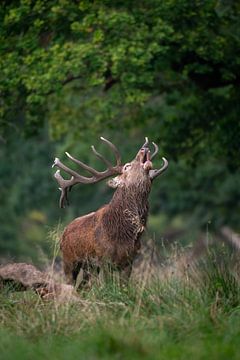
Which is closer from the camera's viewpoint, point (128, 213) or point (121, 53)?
point (128, 213)

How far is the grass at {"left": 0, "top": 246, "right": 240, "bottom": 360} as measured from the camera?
8930 millimetres

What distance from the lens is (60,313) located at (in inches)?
401

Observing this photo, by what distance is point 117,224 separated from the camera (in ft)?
44.8

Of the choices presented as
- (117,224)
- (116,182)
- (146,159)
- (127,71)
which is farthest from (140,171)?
(127,71)

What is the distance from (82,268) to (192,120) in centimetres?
741

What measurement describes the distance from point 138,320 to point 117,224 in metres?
3.77

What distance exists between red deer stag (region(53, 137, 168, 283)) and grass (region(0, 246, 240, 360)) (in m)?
1.48

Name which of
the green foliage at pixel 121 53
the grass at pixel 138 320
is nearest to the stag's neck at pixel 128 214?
the grass at pixel 138 320

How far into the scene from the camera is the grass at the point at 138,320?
893cm

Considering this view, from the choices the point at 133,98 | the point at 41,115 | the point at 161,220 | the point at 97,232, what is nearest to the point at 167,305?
the point at 97,232

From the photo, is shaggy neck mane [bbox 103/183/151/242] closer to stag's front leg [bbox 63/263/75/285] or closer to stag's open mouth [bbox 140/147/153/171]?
stag's open mouth [bbox 140/147/153/171]

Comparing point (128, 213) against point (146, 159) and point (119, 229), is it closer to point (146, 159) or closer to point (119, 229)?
point (119, 229)

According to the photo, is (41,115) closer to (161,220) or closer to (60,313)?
(60,313)

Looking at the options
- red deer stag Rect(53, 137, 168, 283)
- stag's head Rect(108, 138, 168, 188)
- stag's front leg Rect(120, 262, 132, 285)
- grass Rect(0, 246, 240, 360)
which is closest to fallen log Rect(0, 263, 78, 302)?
grass Rect(0, 246, 240, 360)
